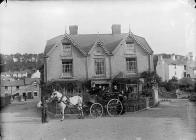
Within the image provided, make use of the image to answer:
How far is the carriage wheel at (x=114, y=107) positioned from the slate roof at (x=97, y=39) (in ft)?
3.31

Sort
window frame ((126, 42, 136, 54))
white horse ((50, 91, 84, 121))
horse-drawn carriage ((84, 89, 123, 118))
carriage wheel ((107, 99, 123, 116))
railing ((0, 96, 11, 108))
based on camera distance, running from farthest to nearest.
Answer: carriage wheel ((107, 99, 123, 116))
horse-drawn carriage ((84, 89, 123, 118))
white horse ((50, 91, 84, 121))
window frame ((126, 42, 136, 54))
railing ((0, 96, 11, 108))

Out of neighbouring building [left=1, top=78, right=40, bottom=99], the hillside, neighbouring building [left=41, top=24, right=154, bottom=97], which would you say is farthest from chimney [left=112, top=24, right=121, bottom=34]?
neighbouring building [left=1, top=78, right=40, bottom=99]

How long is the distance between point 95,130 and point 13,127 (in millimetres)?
1213

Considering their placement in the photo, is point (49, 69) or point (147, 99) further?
point (147, 99)

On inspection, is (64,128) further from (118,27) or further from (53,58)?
(118,27)

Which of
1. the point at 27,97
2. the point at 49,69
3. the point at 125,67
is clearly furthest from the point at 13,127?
the point at 125,67

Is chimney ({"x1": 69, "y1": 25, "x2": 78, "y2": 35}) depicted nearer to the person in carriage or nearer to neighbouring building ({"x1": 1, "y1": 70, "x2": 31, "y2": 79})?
neighbouring building ({"x1": 1, "y1": 70, "x2": 31, "y2": 79})

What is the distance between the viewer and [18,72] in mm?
6129

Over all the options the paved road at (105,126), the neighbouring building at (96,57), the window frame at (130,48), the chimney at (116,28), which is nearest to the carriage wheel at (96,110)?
the paved road at (105,126)

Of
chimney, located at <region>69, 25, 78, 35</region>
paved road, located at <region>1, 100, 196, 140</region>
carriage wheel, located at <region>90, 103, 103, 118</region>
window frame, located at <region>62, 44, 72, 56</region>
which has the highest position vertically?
chimney, located at <region>69, 25, 78, 35</region>

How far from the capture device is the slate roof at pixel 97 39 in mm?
6105

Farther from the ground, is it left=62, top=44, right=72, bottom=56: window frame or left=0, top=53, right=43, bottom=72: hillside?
left=62, top=44, right=72, bottom=56: window frame

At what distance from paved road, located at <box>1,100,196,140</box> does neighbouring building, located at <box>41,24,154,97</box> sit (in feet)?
2.02

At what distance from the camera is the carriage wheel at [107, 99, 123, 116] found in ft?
22.2
